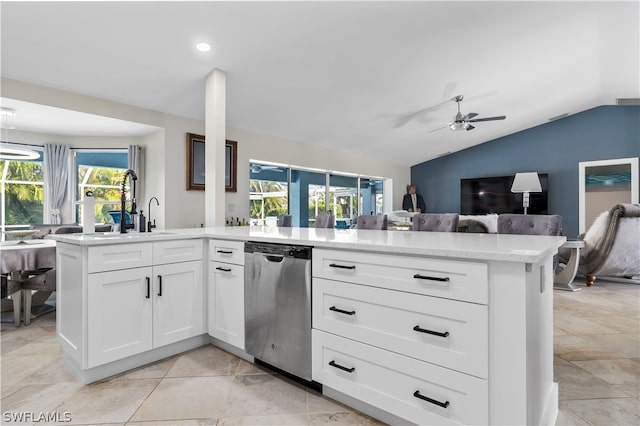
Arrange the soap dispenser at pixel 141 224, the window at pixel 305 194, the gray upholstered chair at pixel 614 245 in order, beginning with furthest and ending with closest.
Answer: the window at pixel 305 194 → the gray upholstered chair at pixel 614 245 → the soap dispenser at pixel 141 224

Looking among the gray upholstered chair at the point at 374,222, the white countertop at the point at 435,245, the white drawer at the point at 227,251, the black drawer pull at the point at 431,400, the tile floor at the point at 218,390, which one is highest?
the gray upholstered chair at the point at 374,222

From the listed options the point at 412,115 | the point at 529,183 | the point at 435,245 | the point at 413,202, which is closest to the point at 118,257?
the point at 435,245

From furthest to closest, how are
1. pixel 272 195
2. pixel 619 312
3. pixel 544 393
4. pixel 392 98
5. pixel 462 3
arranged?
1. pixel 272 195
2. pixel 392 98
3. pixel 619 312
4. pixel 462 3
5. pixel 544 393

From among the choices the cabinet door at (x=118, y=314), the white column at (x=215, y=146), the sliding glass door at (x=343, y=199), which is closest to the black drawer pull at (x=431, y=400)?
the cabinet door at (x=118, y=314)

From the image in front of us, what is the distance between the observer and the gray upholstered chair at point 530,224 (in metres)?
2.47

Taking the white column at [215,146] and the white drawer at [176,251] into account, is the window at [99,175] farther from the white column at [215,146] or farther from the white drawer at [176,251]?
the white drawer at [176,251]

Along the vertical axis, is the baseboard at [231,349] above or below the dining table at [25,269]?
below

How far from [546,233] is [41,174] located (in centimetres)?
704

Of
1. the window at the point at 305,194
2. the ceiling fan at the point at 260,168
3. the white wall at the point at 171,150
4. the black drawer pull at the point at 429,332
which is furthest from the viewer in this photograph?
the window at the point at 305,194

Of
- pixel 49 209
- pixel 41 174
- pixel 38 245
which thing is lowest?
pixel 38 245

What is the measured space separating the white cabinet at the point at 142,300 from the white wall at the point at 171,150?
7.49 ft

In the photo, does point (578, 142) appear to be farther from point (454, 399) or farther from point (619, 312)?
point (454, 399)

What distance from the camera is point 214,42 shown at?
289 centimetres

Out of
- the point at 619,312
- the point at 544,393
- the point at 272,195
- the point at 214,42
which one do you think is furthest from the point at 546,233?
the point at 272,195
